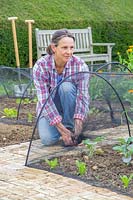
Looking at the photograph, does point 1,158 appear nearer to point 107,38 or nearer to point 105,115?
point 105,115

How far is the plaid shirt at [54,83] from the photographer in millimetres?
5465

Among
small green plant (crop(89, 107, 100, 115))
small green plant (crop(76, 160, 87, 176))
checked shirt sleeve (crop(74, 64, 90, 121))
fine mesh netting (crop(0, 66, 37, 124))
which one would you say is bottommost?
fine mesh netting (crop(0, 66, 37, 124))

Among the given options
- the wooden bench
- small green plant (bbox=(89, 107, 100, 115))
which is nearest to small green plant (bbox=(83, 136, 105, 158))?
small green plant (bbox=(89, 107, 100, 115))

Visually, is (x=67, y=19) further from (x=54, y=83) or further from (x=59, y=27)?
(x=54, y=83)

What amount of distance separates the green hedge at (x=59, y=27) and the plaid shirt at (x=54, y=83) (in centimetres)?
586

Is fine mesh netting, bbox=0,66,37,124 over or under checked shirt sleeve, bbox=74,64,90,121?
under

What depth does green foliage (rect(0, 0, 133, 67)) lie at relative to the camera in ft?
38.1

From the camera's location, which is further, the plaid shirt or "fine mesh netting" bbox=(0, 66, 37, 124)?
"fine mesh netting" bbox=(0, 66, 37, 124)

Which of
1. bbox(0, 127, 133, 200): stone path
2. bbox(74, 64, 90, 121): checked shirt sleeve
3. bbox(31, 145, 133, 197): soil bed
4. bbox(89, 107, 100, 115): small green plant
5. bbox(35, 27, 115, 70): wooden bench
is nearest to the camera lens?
bbox(0, 127, 133, 200): stone path

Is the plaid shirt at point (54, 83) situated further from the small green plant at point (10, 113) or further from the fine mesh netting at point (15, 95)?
the small green plant at point (10, 113)

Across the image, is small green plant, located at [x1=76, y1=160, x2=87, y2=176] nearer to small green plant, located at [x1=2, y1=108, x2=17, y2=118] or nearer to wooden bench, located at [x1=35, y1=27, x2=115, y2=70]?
small green plant, located at [x1=2, y1=108, x2=17, y2=118]

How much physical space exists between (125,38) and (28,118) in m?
7.58

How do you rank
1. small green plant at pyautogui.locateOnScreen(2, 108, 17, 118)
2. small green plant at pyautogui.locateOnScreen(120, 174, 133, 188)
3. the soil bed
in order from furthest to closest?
small green plant at pyautogui.locateOnScreen(2, 108, 17, 118) < the soil bed < small green plant at pyautogui.locateOnScreen(120, 174, 133, 188)

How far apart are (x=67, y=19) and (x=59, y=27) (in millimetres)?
395
